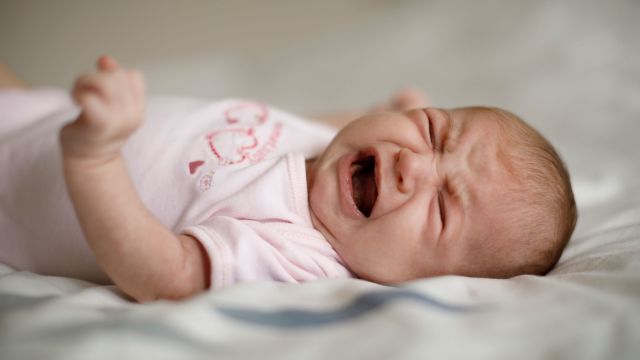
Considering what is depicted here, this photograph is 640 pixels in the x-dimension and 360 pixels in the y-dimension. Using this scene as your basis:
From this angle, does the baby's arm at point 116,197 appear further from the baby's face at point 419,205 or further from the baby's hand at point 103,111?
the baby's face at point 419,205

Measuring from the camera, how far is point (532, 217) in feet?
2.71

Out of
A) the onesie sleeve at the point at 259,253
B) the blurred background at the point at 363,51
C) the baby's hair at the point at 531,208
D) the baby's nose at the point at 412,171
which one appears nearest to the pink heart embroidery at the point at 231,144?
the onesie sleeve at the point at 259,253

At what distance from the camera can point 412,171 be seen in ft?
2.75

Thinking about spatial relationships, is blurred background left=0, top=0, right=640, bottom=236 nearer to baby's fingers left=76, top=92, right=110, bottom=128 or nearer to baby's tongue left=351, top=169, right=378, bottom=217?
baby's tongue left=351, top=169, right=378, bottom=217

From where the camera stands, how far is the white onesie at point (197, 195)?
792 mm

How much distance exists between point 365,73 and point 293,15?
42 centimetres

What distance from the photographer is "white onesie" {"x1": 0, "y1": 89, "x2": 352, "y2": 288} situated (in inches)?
31.2

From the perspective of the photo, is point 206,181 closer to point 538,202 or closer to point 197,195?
point 197,195

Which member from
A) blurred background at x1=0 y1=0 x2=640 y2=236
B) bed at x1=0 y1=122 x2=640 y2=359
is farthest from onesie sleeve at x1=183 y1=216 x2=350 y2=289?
blurred background at x1=0 y1=0 x2=640 y2=236

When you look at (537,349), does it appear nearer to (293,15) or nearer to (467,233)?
(467,233)

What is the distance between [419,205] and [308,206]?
181 mm

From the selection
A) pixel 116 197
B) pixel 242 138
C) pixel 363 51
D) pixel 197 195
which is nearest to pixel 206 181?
pixel 197 195

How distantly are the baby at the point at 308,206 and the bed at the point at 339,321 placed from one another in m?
0.10

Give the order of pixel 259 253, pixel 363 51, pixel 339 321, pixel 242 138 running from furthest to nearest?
pixel 363 51 → pixel 242 138 → pixel 259 253 → pixel 339 321
